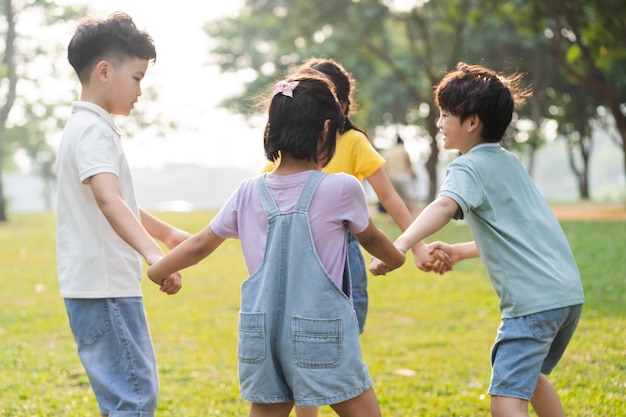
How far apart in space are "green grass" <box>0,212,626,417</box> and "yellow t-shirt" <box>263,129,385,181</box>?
140 cm

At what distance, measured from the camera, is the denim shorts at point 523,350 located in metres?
2.71

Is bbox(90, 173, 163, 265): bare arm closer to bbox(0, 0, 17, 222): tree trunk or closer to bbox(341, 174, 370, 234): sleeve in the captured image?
bbox(341, 174, 370, 234): sleeve

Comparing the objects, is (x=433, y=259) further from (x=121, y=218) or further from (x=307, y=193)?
(x=121, y=218)

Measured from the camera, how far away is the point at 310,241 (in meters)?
2.45

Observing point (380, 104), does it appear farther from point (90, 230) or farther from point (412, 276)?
point (90, 230)

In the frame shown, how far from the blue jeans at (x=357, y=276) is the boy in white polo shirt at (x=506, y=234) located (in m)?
0.52

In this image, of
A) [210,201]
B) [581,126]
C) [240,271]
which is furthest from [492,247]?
[210,201]

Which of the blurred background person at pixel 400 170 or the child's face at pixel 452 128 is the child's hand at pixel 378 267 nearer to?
the child's face at pixel 452 128

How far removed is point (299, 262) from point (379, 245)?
303mm

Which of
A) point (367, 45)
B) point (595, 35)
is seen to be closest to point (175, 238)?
point (595, 35)

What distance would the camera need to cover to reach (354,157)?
140 inches

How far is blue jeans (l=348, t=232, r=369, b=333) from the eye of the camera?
3480 mm

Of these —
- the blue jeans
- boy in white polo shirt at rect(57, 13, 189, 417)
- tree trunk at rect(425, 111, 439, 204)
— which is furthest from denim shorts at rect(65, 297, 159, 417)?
tree trunk at rect(425, 111, 439, 204)

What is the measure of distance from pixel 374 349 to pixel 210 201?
110010 millimetres
